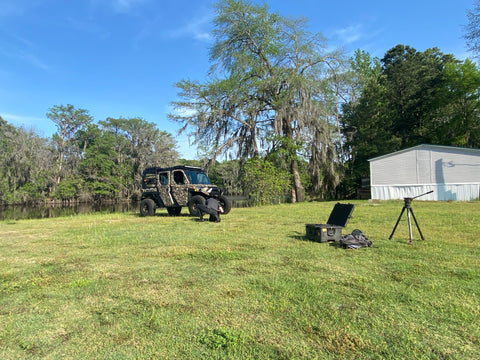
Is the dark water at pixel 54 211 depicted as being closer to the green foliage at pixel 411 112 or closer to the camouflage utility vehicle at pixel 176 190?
the camouflage utility vehicle at pixel 176 190

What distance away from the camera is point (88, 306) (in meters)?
3.13

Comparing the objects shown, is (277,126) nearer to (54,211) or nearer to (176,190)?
(176,190)

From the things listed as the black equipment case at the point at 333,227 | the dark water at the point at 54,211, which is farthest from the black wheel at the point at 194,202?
the black equipment case at the point at 333,227

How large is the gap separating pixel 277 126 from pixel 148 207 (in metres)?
11.8

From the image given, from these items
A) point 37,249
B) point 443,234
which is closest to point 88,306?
point 37,249

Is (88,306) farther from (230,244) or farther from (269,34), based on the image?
(269,34)

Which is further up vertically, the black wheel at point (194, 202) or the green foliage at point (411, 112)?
the green foliage at point (411, 112)

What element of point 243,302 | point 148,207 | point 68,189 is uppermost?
point 68,189

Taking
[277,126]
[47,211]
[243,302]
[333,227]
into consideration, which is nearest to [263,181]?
[277,126]

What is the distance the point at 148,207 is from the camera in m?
13.5

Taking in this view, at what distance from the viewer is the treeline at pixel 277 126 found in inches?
870

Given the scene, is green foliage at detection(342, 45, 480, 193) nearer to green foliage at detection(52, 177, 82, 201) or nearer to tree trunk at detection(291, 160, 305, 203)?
tree trunk at detection(291, 160, 305, 203)

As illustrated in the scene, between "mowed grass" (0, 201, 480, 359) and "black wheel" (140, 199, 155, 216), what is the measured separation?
762cm

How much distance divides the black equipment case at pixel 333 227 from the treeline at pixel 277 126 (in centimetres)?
1361
